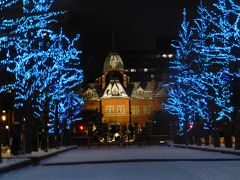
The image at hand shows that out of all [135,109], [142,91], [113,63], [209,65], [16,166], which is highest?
[113,63]

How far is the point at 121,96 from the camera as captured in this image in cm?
17275

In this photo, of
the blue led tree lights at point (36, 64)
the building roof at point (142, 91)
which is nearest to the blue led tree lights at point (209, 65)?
the blue led tree lights at point (36, 64)

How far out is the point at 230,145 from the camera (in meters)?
43.8

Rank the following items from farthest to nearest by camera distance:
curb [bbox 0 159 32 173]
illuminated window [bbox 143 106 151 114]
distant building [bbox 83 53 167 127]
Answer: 1. illuminated window [bbox 143 106 151 114]
2. distant building [bbox 83 53 167 127]
3. curb [bbox 0 159 32 173]

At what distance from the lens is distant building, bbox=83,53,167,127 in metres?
170

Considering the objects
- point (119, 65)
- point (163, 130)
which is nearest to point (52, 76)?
point (163, 130)

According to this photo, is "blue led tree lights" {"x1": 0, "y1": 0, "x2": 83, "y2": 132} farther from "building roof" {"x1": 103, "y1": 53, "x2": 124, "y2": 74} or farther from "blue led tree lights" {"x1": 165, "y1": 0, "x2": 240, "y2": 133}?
"building roof" {"x1": 103, "y1": 53, "x2": 124, "y2": 74}

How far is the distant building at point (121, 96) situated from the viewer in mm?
170375

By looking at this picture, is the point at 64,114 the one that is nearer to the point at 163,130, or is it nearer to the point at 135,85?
the point at 163,130

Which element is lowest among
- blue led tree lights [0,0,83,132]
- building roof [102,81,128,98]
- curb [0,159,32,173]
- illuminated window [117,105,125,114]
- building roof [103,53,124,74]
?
curb [0,159,32,173]

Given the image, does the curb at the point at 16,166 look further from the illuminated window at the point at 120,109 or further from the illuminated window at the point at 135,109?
the illuminated window at the point at 135,109

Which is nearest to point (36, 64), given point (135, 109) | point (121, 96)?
point (121, 96)

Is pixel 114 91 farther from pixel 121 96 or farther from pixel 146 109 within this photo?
pixel 146 109

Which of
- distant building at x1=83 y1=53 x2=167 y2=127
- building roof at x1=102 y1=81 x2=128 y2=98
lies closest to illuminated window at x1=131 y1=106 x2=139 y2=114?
distant building at x1=83 y1=53 x2=167 y2=127
